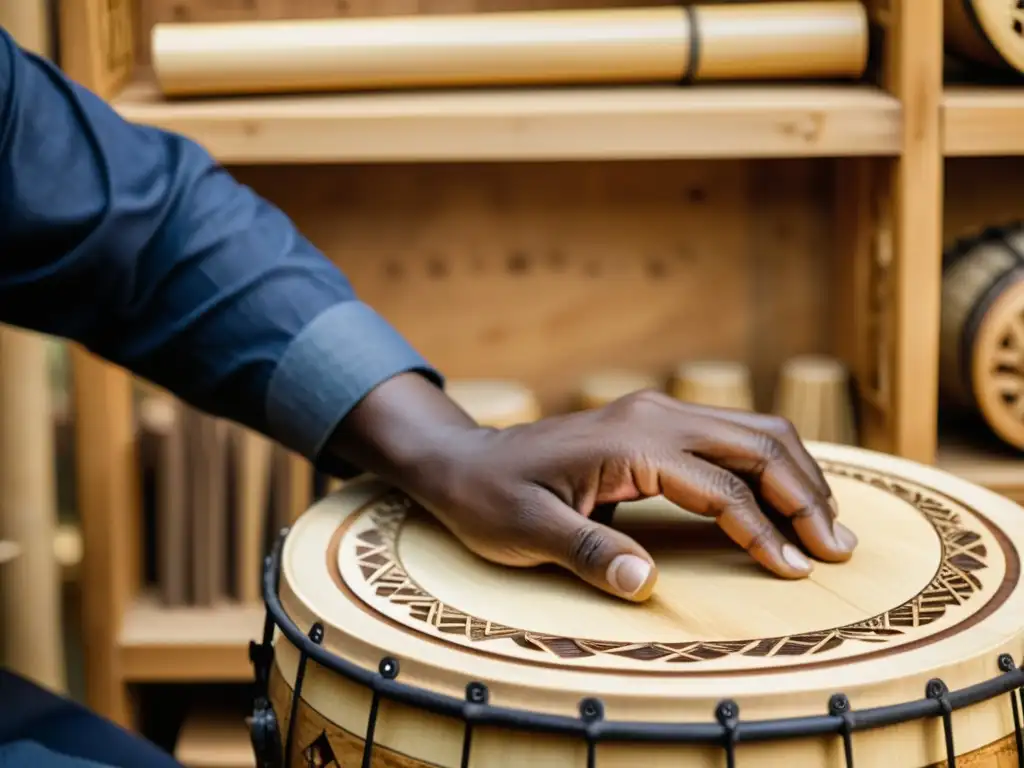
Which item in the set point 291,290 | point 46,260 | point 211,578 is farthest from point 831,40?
point 211,578

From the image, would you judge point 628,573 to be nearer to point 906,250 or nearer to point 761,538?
point 761,538

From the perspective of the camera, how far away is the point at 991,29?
125 cm

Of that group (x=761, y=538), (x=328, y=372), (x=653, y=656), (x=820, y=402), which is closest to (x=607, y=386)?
(x=820, y=402)

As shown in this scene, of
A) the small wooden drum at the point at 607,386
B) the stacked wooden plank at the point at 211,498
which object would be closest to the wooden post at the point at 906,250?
the small wooden drum at the point at 607,386

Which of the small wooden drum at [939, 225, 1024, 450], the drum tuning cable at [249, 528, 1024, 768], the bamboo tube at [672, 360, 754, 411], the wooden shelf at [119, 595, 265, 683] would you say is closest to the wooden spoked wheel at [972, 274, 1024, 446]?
the small wooden drum at [939, 225, 1024, 450]

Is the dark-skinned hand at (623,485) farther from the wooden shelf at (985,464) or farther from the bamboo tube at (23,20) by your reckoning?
the bamboo tube at (23,20)

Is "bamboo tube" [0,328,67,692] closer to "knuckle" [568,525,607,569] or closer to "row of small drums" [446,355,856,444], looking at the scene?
"row of small drums" [446,355,856,444]

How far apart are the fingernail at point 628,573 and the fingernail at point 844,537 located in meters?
0.14

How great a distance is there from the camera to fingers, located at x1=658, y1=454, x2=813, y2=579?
750 mm

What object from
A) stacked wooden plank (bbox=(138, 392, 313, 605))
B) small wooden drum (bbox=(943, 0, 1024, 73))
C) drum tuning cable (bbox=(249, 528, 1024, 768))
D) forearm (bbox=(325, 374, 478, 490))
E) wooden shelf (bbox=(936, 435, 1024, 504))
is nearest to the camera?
drum tuning cable (bbox=(249, 528, 1024, 768))

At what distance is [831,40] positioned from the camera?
129cm

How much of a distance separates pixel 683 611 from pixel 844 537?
133 mm

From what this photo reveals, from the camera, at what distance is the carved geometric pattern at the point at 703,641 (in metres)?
0.65

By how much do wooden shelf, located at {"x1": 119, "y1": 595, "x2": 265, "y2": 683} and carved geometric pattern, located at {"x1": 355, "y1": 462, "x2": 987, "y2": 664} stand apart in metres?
0.64
